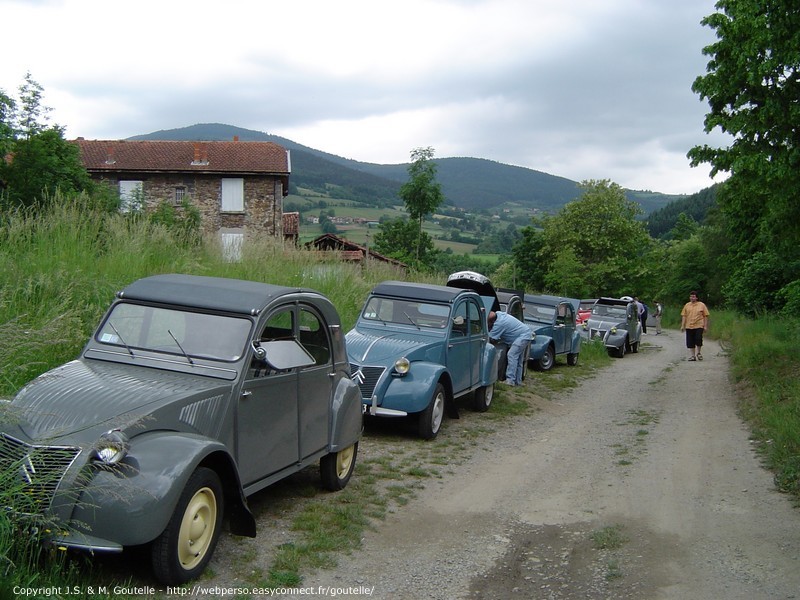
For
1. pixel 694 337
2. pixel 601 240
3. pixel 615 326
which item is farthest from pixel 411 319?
pixel 601 240

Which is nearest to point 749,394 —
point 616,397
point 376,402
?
point 616,397

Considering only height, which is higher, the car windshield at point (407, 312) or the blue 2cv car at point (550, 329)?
the car windshield at point (407, 312)

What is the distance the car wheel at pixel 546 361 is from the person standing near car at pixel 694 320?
539 centimetres

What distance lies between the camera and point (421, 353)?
10.7 metres

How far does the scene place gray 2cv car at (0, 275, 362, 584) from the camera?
14.3 feet

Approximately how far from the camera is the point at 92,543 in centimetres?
428

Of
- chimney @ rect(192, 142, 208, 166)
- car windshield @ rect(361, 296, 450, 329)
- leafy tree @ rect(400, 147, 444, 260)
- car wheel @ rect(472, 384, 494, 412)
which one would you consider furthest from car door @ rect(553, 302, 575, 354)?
chimney @ rect(192, 142, 208, 166)

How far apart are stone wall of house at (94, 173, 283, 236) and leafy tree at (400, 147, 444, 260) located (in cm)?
1000

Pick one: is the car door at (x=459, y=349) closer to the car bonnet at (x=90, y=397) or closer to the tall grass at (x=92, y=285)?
the tall grass at (x=92, y=285)

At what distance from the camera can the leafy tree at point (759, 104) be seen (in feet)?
44.2

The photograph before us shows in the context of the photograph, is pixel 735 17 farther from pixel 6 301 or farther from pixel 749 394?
pixel 6 301

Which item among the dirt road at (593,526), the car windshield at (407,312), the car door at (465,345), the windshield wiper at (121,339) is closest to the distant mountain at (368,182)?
the car door at (465,345)

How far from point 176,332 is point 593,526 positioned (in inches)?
157

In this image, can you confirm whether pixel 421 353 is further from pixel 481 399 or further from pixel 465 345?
pixel 481 399
